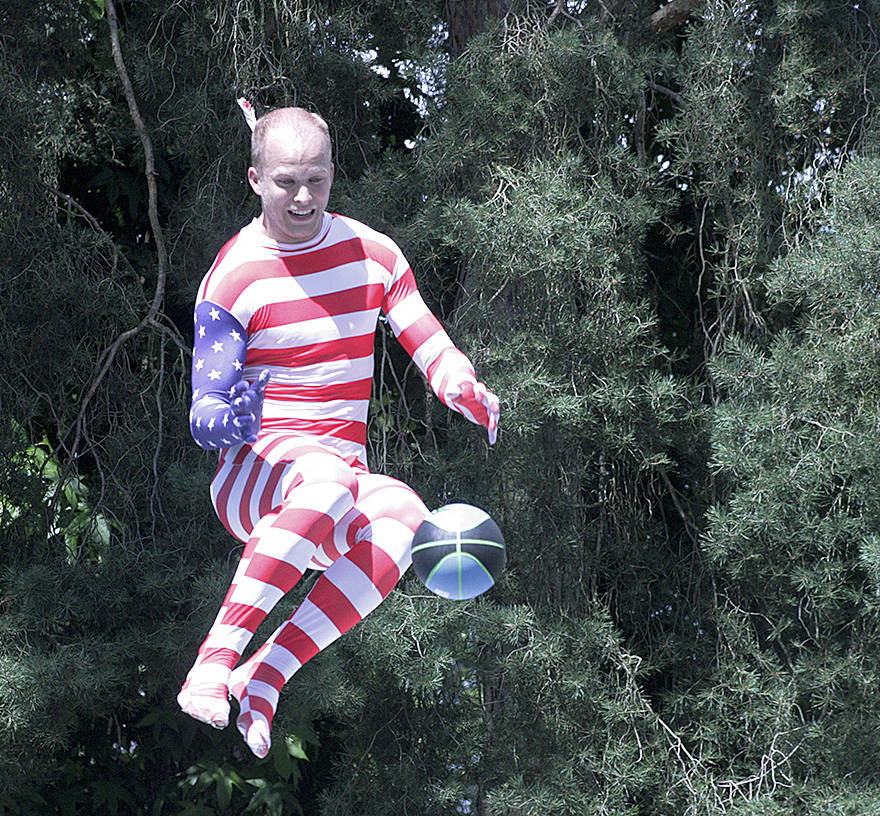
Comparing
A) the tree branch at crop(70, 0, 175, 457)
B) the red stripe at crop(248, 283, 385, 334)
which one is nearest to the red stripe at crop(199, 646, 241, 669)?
the red stripe at crop(248, 283, 385, 334)

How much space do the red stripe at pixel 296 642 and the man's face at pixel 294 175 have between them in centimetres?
81

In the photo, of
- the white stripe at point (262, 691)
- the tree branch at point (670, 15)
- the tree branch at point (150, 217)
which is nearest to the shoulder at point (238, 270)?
the white stripe at point (262, 691)

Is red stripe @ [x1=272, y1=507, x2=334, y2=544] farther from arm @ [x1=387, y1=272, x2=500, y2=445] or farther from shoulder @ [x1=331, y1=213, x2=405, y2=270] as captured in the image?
shoulder @ [x1=331, y1=213, x2=405, y2=270]

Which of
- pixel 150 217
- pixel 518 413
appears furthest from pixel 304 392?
pixel 150 217

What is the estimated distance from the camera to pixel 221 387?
111 inches

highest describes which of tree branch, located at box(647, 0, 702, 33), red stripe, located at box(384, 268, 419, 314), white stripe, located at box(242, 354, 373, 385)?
tree branch, located at box(647, 0, 702, 33)

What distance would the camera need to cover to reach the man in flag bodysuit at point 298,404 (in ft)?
9.20

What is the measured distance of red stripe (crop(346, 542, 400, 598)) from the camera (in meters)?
2.93

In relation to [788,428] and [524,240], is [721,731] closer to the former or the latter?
[788,428]

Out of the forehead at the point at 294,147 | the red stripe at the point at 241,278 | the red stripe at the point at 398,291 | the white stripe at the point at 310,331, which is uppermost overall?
the forehead at the point at 294,147

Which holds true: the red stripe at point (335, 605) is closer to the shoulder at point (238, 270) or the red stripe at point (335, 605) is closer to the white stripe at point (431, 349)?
the white stripe at point (431, 349)

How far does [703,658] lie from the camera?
17.9ft

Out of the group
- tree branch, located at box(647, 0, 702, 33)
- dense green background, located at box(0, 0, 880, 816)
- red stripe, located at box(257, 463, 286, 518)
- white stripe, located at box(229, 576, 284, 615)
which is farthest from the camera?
tree branch, located at box(647, 0, 702, 33)

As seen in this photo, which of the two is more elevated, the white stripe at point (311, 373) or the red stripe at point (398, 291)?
the red stripe at point (398, 291)
